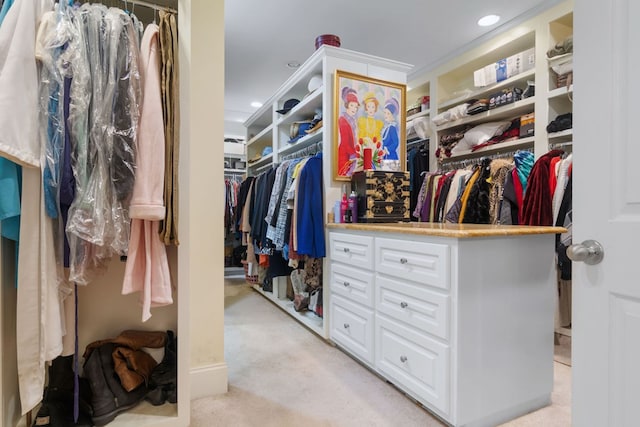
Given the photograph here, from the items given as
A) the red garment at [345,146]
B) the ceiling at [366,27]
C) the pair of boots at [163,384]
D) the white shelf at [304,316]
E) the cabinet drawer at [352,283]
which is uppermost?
the ceiling at [366,27]

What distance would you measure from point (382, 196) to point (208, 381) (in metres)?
1.52

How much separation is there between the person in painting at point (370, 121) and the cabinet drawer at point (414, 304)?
1.18 metres

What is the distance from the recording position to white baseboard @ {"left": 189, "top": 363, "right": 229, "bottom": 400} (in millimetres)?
1737

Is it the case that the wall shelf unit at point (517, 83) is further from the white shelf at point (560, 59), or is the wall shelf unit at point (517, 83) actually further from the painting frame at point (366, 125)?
the painting frame at point (366, 125)

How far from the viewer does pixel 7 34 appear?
39.0 inches

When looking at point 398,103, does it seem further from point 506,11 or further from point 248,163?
point 248,163

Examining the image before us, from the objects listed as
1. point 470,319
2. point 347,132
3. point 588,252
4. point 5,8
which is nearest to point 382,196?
point 347,132

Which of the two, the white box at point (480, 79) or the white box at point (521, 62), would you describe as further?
the white box at point (480, 79)

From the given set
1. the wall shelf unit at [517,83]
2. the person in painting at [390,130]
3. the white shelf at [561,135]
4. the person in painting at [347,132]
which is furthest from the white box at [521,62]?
the person in painting at [347,132]

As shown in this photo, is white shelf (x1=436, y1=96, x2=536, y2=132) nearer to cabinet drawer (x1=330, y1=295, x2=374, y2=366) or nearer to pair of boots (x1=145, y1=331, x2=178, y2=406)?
cabinet drawer (x1=330, y1=295, x2=374, y2=366)

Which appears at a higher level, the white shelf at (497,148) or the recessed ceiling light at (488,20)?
the recessed ceiling light at (488,20)

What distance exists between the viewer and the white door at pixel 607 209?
743mm

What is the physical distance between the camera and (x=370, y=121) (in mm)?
2572

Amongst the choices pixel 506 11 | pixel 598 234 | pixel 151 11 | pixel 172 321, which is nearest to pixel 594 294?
pixel 598 234
